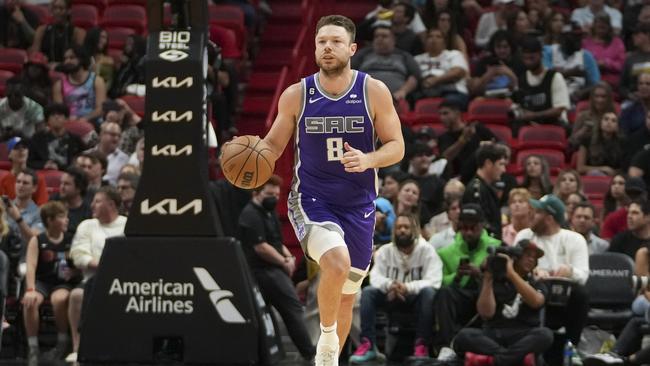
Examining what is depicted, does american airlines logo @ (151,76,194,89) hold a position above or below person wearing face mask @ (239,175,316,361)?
above

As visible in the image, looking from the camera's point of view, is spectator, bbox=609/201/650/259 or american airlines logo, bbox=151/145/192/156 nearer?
american airlines logo, bbox=151/145/192/156

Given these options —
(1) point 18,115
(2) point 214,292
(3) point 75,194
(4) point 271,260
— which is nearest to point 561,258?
(4) point 271,260

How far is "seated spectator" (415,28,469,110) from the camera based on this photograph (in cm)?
1480

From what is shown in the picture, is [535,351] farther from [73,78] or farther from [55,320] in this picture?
[73,78]

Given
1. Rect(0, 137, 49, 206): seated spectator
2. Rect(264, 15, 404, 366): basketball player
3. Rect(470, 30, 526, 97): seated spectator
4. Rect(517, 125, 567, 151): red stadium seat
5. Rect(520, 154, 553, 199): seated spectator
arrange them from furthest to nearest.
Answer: Rect(470, 30, 526, 97): seated spectator < Rect(517, 125, 567, 151): red stadium seat < Rect(0, 137, 49, 206): seated spectator < Rect(520, 154, 553, 199): seated spectator < Rect(264, 15, 404, 366): basketball player

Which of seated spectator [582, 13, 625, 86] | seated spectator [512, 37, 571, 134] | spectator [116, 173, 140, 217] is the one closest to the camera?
spectator [116, 173, 140, 217]

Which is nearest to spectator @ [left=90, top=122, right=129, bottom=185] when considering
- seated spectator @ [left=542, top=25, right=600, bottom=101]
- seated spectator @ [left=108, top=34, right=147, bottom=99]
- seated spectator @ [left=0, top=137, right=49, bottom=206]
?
seated spectator @ [left=0, top=137, right=49, bottom=206]

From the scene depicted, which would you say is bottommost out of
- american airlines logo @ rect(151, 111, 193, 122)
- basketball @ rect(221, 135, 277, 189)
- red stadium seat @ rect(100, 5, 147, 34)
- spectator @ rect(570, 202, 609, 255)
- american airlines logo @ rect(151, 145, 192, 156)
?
spectator @ rect(570, 202, 609, 255)

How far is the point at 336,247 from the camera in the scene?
686 centimetres

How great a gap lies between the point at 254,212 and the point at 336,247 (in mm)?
4638

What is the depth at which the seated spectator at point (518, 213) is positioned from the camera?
11391mm

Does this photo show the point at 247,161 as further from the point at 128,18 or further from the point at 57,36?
the point at 128,18

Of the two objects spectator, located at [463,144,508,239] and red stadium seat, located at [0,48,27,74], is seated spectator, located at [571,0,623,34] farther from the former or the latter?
red stadium seat, located at [0,48,27,74]

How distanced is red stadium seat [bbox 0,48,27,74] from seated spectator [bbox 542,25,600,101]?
20.3 feet
